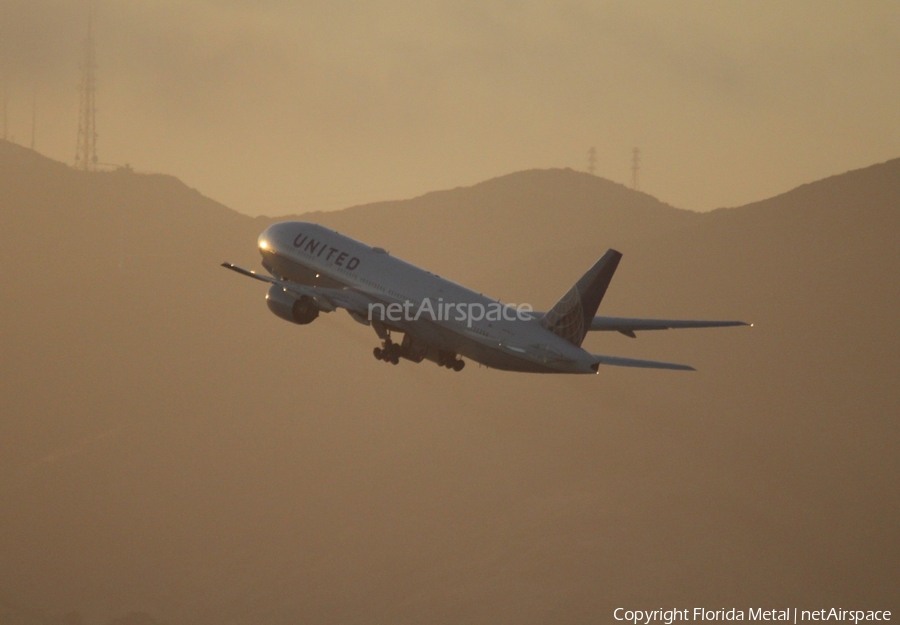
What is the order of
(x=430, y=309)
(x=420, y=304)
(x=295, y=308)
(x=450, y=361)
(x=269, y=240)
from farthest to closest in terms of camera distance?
1. (x=269, y=240)
2. (x=295, y=308)
3. (x=450, y=361)
4. (x=420, y=304)
5. (x=430, y=309)

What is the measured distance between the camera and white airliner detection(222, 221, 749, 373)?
7262 centimetres

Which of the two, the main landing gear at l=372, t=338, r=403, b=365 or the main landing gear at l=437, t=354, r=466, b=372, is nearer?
the main landing gear at l=437, t=354, r=466, b=372

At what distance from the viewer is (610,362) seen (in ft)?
231

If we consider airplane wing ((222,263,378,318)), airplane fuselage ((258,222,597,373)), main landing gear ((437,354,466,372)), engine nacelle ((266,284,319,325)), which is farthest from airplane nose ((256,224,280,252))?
main landing gear ((437,354,466,372))

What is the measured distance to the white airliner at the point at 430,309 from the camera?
2859 inches

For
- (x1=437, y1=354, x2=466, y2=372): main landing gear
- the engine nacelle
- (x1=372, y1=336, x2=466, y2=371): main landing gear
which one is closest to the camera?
(x1=437, y1=354, x2=466, y2=372): main landing gear

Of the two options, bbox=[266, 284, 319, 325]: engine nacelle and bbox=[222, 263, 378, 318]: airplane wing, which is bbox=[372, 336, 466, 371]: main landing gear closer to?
bbox=[222, 263, 378, 318]: airplane wing

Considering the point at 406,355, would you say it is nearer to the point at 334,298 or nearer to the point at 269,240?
the point at 334,298

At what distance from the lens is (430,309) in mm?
77000

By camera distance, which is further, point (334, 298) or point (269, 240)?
point (269, 240)

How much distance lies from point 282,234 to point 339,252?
20.4ft

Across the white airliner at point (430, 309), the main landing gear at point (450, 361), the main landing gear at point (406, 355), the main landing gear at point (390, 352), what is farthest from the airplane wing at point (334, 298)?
the main landing gear at point (450, 361)

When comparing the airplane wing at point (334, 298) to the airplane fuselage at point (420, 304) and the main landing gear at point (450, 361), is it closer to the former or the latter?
the airplane fuselage at point (420, 304)

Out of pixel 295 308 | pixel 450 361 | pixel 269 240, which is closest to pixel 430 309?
pixel 450 361
